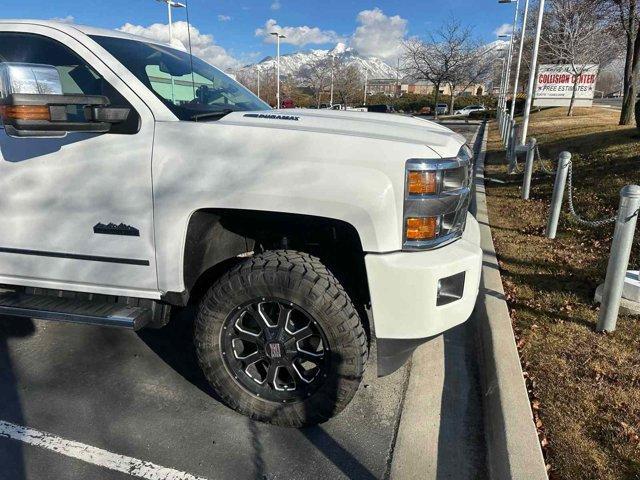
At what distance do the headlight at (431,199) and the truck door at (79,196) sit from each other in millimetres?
1351

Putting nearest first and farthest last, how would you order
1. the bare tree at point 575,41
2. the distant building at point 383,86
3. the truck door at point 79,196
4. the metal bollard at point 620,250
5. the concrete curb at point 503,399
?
the concrete curb at point 503,399
the truck door at point 79,196
the metal bollard at point 620,250
the bare tree at point 575,41
the distant building at point 383,86

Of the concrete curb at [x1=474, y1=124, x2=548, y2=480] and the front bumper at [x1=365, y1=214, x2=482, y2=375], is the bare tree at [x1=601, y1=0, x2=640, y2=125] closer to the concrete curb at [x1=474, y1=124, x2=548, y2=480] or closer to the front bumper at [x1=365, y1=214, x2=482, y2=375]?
the concrete curb at [x1=474, y1=124, x2=548, y2=480]

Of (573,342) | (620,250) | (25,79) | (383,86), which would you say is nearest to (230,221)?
(25,79)

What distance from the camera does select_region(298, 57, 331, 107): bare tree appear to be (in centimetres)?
5392

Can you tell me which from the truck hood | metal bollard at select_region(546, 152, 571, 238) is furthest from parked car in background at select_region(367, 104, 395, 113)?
the truck hood

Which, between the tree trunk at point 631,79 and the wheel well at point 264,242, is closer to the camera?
the wheel well at point 264,242

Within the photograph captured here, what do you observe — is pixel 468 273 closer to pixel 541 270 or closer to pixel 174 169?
pixel 174 169

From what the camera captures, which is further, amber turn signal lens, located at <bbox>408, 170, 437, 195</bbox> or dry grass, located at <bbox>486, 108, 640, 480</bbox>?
dry grass, located at <bbox>486, 108, 640, 480</bbox>

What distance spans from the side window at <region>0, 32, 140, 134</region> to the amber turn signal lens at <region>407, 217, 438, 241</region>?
185 centimetres

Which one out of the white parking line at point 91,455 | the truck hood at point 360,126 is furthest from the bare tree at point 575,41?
the white parking line at point 91,455

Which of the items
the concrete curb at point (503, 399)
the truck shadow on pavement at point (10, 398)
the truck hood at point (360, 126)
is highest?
the truck hood at point (360, 126)

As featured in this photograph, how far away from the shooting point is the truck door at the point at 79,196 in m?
2.62

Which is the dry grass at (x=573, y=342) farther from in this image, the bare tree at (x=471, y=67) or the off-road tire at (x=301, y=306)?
the bare tree at (x=471, y=67)

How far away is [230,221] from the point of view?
2.85 m
